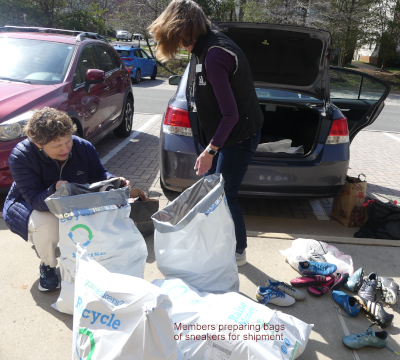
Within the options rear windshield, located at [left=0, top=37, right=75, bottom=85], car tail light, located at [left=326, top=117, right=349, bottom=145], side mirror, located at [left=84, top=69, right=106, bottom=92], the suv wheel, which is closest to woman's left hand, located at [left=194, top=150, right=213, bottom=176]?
car tail light, located at [left=326, top=117, right=349, bottom=145]

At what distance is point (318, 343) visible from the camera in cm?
228

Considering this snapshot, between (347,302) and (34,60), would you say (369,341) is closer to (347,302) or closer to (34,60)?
(347,302)

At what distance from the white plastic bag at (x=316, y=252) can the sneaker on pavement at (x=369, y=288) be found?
0.16 metres

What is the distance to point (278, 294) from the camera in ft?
8.50

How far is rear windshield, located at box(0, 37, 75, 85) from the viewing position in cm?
466

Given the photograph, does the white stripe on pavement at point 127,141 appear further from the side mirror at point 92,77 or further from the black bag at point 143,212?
the black bag at point 143,212

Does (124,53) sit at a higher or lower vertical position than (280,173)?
lower

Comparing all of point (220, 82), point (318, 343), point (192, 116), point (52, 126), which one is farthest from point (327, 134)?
point (52, 126)

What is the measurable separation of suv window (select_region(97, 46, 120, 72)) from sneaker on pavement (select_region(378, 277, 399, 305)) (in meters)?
4.73

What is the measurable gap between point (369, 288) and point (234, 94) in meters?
1.56

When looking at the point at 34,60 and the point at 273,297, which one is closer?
the point at 273,297

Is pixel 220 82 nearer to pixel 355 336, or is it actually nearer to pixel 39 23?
pixel 355 336

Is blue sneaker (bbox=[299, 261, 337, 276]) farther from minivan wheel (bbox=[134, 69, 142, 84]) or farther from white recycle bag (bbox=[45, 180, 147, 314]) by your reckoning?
minivan wheel (bbox=[134, 69, 142, 84])

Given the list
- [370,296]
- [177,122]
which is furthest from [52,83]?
[370,296]
